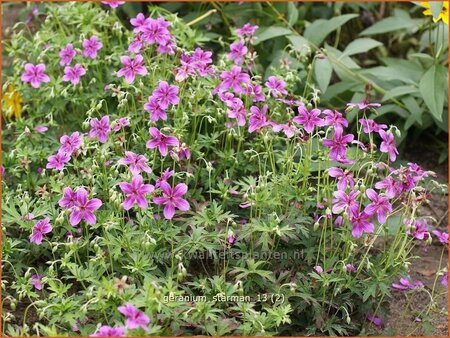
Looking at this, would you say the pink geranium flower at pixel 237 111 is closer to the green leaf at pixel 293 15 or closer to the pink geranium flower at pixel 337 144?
the pink geranium flower at pixel 337 144

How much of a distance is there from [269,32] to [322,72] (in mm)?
337

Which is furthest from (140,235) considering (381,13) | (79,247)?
(381,13)

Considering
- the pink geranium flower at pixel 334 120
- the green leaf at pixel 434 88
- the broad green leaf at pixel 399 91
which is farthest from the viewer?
the broad green leaf at pixel 399 91

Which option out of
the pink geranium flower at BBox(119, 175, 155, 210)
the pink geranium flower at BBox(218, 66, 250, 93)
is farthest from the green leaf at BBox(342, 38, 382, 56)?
the pink geranium flower at BBox(119, 175, 155, 210)

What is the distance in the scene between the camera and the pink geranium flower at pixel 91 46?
3226 millimetres

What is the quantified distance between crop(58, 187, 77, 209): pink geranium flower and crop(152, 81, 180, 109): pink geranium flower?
0.46 meters

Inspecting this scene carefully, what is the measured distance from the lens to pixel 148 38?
306 cm

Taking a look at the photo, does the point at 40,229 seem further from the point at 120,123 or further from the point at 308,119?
the point at 308,119

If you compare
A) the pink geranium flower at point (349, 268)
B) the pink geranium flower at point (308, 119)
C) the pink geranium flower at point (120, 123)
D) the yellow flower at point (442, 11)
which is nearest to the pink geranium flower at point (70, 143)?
the pink geranium flower at point (120, 123)

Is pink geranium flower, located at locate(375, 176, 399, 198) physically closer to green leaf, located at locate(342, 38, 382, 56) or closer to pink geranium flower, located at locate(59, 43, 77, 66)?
green leaf, located at locate(342, 38, 382, 56)

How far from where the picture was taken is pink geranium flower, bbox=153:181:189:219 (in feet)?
8.34

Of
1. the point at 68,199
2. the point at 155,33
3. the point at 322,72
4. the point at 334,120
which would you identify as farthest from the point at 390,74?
the point at 68,199

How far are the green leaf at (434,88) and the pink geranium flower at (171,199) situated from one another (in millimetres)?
1315

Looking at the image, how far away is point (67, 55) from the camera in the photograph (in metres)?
3.26
